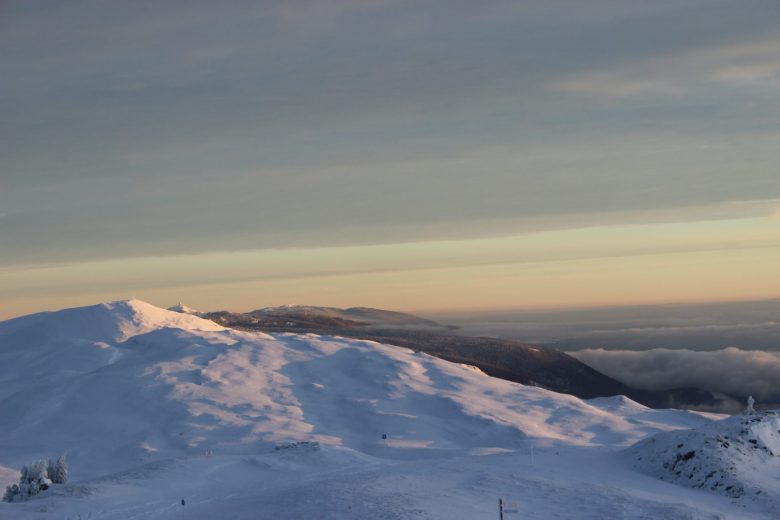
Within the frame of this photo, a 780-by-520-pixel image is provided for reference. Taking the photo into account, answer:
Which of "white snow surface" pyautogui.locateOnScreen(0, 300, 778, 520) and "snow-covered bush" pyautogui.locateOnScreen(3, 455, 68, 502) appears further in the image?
"snow-covered bush" pyautogui.locateOnScreen(3, 455, 68, 502)

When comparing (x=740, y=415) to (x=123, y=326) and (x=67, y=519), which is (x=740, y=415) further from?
(x=123, y=326)

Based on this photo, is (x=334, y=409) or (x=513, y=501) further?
(x=334, y=409)

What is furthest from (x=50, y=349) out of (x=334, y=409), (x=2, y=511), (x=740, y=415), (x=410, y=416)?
(x=740, y=415)

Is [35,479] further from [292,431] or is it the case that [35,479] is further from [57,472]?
[292,431]

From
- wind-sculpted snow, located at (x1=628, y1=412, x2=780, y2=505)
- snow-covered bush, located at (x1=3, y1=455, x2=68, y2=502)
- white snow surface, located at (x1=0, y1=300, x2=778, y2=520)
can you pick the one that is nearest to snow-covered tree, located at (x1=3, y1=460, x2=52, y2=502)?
snow-covered bush, located at (x1=3, y1=455, x2=68, y2=502)

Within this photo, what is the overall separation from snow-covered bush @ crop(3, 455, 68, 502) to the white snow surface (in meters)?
1.80

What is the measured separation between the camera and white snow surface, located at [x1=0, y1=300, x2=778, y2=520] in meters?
28.8

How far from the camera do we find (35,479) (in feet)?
119

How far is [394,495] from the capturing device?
27391 millimetres

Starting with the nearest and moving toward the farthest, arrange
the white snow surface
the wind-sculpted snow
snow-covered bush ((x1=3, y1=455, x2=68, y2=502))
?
the white snow surface → the wind-sculpted snow → snow-covered bush ((x1=3, y1=455, x2=68, y2=502))

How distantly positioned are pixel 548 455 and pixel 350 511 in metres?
14.0

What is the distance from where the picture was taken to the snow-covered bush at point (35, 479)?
35.4 m

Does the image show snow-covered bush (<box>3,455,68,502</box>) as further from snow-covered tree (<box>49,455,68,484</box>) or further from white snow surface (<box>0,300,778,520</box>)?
white snow surface (<box>0,300,778,520</box>)

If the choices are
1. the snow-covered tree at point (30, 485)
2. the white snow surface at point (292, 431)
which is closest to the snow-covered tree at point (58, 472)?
the snow-covered tree at point (30, 485)
